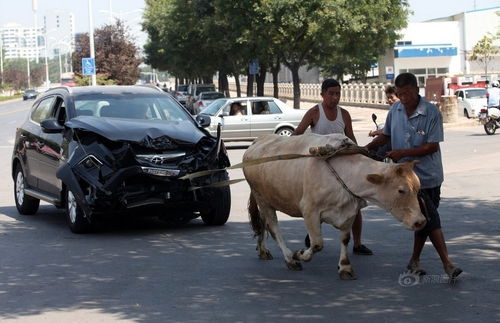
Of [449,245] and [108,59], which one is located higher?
[108,59]

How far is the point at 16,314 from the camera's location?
7066 mm

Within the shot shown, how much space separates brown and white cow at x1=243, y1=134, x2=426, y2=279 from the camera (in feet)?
24.3

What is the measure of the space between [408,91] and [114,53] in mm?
58033

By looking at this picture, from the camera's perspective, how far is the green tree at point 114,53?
62562mm

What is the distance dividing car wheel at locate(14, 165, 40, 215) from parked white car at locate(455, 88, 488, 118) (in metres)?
29.9

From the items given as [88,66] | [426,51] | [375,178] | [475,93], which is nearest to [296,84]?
[475,93]

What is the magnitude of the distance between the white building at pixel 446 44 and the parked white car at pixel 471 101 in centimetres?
5215

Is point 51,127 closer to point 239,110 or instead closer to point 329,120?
point 329,120

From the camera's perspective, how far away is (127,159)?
1052cm

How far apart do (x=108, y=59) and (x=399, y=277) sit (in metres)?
56.3

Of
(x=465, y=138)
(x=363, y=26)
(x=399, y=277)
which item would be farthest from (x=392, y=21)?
(x=399, y=277)

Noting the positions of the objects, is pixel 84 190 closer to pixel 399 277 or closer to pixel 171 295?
pixel 171 295

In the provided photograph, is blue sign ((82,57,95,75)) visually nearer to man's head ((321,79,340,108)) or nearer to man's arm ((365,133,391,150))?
man's head ((321,79,340,108))

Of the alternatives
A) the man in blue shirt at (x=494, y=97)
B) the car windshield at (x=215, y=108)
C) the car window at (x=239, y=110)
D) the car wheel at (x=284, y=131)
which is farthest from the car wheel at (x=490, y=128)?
the car windshield at (x=215, y=108)
